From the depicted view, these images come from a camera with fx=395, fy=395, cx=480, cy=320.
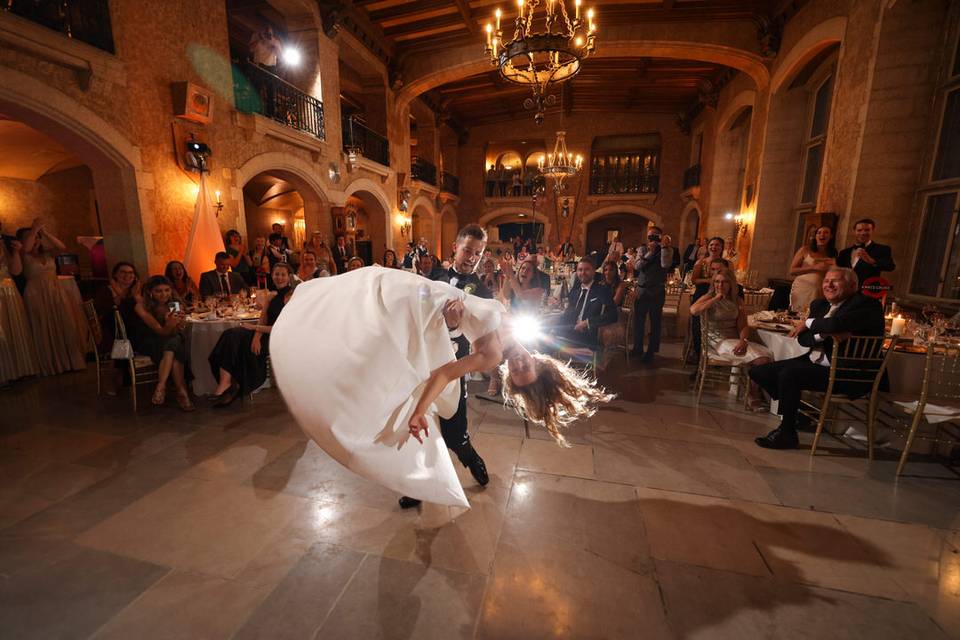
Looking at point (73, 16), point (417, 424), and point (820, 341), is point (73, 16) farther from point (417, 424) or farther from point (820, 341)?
point (820, 341)

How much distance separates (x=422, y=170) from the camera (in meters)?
12.8

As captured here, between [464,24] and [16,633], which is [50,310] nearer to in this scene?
[16,633]

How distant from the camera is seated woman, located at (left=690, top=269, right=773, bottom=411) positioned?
11.5ft

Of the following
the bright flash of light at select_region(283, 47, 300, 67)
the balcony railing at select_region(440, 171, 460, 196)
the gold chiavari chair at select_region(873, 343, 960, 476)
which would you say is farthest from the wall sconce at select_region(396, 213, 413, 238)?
the gold chiavari chair at select_region(873, 343, 960, 476)

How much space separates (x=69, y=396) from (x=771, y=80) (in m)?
11.4

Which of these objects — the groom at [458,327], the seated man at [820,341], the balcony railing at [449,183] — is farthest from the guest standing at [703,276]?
the balcony railing at [449,183]

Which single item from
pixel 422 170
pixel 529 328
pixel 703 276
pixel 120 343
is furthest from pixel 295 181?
pixel 703 276

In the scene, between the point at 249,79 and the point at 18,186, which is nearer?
the point at 249,79

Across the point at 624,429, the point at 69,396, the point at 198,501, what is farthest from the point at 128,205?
the point at 624,429

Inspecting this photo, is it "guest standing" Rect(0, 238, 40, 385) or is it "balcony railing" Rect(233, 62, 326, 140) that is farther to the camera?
"balcony railing" Rect(233, 62, 326, 140)

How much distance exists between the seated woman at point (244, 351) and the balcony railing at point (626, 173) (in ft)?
46.9

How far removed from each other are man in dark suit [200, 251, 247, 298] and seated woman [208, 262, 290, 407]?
4.91 feet

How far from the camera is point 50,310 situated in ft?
13.5

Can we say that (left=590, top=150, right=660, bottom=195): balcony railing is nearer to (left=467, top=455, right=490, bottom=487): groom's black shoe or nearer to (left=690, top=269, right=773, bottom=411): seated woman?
(left=690, top=269, right=773, bottom=411): seated woman
